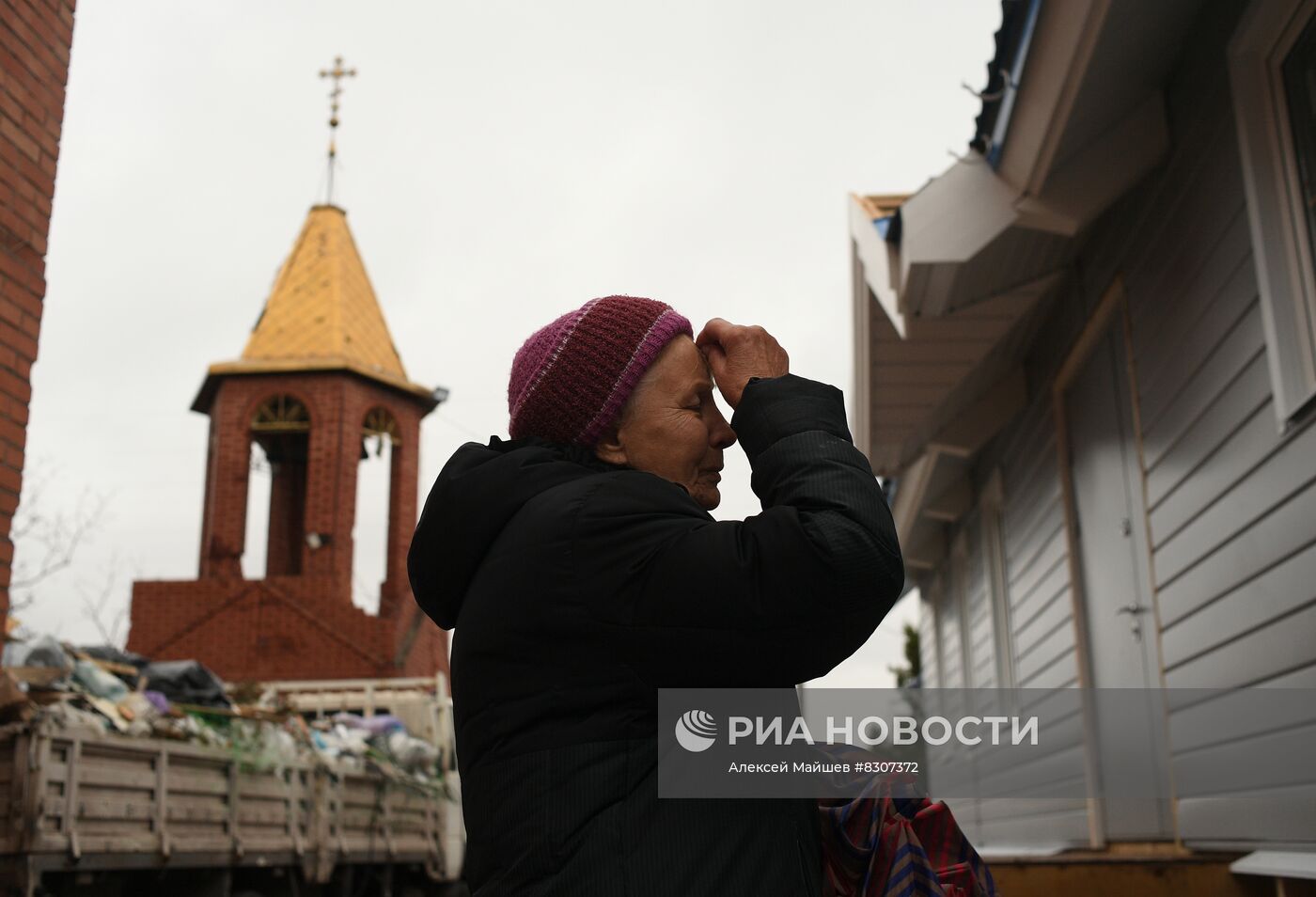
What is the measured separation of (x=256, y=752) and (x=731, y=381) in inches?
350

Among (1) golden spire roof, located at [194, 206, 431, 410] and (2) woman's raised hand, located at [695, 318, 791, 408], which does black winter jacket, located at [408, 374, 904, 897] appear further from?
(1) golden spire roof, located at [194, 206, 431, 410]

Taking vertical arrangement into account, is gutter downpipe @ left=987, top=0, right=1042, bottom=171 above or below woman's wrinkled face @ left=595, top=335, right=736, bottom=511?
above

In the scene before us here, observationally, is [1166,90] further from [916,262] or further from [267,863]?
[267,863]

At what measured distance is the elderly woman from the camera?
5.14 feet

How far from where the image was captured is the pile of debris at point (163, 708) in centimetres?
783

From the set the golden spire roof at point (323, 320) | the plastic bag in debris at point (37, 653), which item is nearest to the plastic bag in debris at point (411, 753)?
the plastic bag in debris at point (37, 653)

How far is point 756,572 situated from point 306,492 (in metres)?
29.2

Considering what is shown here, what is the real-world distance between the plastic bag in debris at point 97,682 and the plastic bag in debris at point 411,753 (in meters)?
4.92

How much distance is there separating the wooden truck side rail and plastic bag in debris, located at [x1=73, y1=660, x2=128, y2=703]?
900 millimetres

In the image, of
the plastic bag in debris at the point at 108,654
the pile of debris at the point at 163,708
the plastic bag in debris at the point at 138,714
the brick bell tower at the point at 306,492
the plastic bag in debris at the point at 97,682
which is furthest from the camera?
the brick bell tower at the point at 306,492

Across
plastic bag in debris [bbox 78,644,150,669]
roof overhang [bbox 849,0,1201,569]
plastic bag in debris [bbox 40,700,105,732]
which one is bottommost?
plastic bag in debris [bbox 40,700,105,732]

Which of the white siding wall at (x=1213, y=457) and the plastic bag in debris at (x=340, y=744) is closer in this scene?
the white siding wall at (x=1213, y=457)

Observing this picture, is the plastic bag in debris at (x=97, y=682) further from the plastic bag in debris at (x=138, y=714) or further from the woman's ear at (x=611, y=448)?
the woman's ear at (x=611, y=448)

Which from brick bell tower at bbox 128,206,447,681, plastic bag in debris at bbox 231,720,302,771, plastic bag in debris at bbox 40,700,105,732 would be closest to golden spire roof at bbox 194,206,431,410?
brick bell tower at bbox 128,206,447,681
